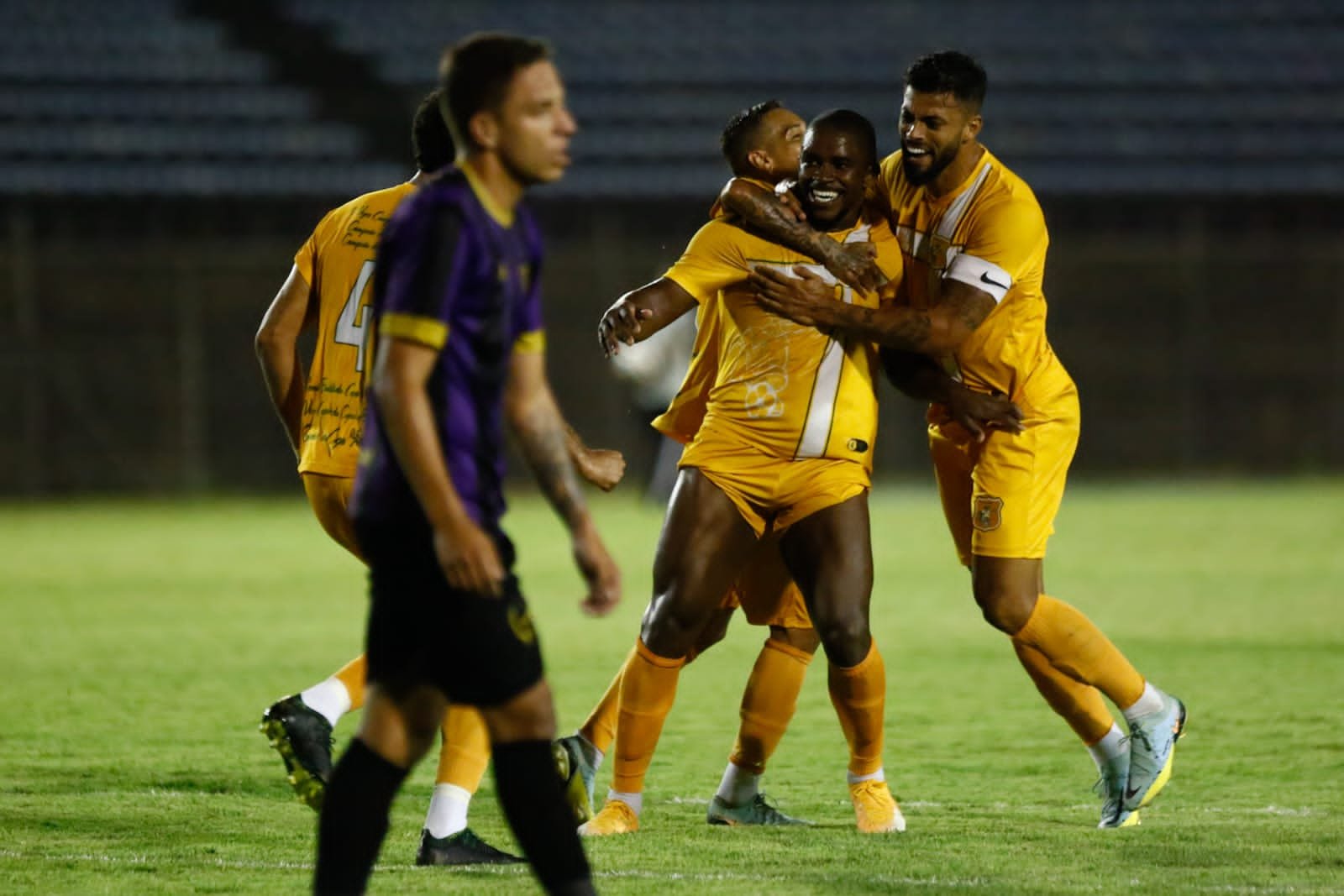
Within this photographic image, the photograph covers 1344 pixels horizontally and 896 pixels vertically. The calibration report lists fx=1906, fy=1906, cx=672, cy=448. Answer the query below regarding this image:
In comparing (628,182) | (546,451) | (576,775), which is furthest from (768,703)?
(628,182)

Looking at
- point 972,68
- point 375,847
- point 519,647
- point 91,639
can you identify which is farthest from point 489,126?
point 91,639

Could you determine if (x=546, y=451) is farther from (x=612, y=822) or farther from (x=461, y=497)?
(x=612, y=822)

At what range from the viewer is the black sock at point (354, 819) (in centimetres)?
338

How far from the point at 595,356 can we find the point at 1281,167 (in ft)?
28.0

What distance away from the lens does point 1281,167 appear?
72.2ft

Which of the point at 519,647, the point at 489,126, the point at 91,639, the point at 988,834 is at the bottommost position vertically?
the point at 91,639

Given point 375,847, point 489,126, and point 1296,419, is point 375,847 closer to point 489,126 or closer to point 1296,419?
point 489,126

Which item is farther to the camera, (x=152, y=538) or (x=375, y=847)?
(x=152, y=538)

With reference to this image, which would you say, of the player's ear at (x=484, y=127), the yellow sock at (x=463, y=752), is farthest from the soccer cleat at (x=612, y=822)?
the player's ear at (x=484, y=127)

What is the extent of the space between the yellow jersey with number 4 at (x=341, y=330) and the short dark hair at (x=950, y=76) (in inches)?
56.3

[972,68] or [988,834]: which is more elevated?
[972,68]

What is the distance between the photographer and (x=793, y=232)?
5.07 m

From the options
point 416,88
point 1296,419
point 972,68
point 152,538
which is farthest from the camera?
point 416,88

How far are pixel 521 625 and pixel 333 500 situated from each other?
5.97 ft
